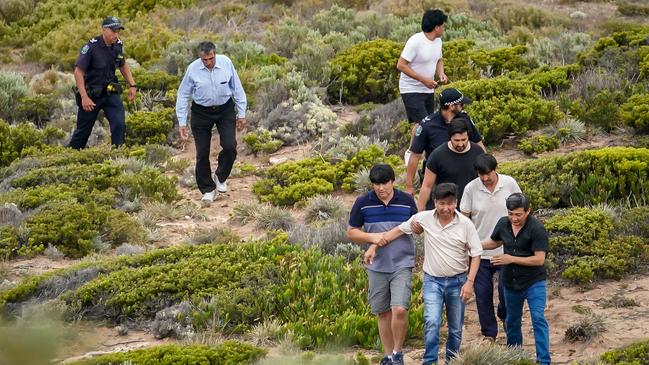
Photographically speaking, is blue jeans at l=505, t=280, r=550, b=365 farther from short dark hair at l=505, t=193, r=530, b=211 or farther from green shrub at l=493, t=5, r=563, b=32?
green shrub at l=493, t=5, r=563, b=32

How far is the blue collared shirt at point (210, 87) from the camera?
12148 millimetres

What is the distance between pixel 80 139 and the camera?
1400 cm

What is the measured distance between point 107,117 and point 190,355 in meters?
6.29

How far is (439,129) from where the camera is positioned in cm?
904

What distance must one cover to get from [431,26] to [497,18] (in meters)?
12.1

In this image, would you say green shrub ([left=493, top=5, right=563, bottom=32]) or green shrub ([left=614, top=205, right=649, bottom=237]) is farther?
green shrub ([left=493, top=5, right=563, bottom=32])

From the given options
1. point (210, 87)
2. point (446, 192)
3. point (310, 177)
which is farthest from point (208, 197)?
point (446, 192)

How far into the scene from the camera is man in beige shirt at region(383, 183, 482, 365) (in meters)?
7.43

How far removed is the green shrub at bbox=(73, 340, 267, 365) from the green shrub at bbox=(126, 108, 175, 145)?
7765 mm

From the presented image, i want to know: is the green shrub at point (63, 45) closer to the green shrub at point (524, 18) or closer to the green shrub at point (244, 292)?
the green shrub at point (524, 18)

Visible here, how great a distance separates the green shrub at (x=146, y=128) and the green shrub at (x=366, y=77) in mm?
2767

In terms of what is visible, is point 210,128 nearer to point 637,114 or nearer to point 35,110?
point 637,114

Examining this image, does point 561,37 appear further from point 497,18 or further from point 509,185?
point 509,185

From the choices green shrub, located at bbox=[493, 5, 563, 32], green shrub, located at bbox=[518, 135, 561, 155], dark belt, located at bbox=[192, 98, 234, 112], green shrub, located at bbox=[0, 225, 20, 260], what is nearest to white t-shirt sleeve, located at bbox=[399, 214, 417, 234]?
green shrub, located at bbox=[0, 225, 20, 260]
